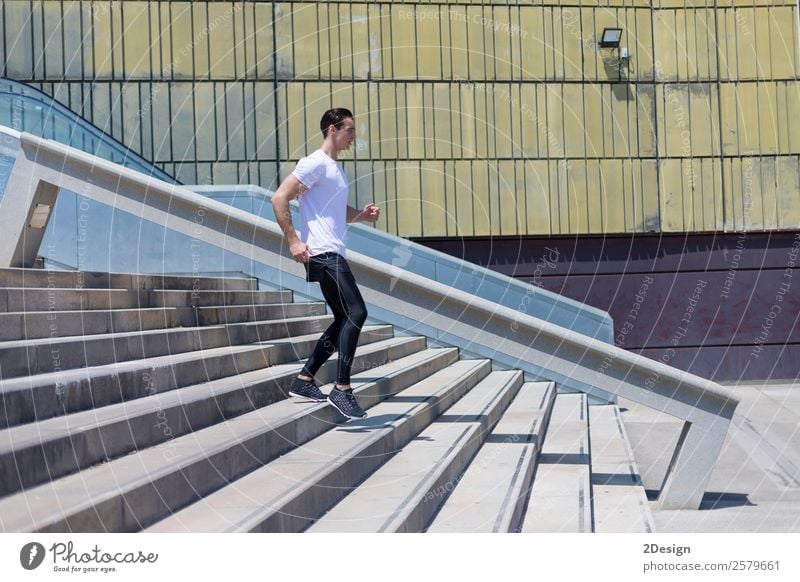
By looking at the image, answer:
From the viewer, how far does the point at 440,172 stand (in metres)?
14.2

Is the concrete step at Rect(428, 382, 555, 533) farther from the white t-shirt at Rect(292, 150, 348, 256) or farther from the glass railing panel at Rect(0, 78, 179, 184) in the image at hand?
the glass railing panel at Rect(0, 78, 179, 184)

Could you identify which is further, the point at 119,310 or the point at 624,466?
the point at 624,466

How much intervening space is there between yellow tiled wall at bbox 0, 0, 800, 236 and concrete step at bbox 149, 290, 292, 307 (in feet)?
16.3

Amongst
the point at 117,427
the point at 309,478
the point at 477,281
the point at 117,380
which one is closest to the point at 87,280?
the point at 117,380

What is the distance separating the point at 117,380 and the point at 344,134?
207 cm

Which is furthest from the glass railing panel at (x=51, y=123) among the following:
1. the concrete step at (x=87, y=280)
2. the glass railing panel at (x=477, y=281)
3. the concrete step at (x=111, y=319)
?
the concrete step at (x=111, y=319)

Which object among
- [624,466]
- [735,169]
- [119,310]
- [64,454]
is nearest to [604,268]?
[735,169]

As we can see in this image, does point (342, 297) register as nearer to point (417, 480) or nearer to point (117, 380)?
point (417, 480)

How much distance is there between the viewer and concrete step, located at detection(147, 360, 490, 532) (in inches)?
140

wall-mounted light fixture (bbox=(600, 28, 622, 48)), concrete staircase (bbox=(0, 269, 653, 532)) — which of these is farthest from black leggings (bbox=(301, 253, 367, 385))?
wall-mounted light fixture (bbox=(600, 28, 622, 48))

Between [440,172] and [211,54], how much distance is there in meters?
3.79

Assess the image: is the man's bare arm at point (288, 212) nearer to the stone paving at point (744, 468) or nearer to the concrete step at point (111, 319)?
the concrete step at point (111, 319)

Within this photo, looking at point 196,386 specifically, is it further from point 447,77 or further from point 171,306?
point 447,77

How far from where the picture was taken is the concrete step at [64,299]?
17.6 feet
